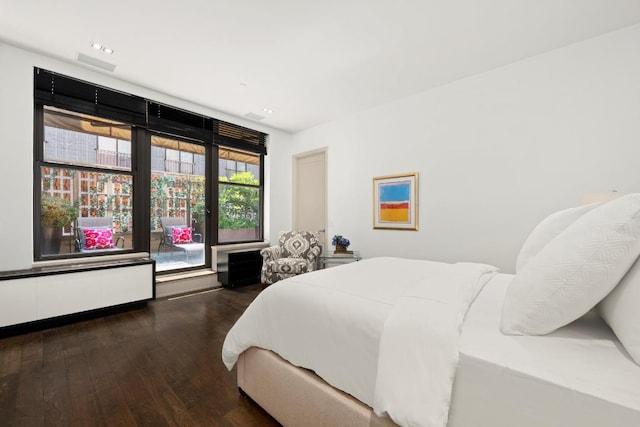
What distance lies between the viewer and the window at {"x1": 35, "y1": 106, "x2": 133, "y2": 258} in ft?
10.5

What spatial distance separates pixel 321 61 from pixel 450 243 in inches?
102

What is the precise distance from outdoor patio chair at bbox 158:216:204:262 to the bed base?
10.2 ft

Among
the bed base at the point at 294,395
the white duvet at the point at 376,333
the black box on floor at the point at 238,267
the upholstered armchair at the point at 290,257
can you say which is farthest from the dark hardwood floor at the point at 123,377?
the black box on floor at the point at 238,267

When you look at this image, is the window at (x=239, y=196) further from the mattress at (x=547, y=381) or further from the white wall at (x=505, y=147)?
the mattress at (x=547, y=381)

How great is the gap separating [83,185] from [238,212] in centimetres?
217

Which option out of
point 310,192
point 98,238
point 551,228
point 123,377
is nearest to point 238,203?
point 310,192

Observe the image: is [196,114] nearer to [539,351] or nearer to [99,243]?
[99,243]

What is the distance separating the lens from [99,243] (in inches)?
140

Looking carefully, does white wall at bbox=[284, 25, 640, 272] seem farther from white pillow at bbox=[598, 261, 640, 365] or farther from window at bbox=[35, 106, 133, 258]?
window at bbox=[35, 106, 133, 258]

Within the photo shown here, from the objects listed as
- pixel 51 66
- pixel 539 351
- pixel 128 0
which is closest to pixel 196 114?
pixel 51 66

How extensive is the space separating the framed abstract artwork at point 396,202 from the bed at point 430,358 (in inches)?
83.2

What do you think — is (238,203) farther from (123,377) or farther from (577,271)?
(577,271)

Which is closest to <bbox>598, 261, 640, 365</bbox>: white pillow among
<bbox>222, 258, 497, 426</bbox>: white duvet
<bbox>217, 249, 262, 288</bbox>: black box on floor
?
<bbox>222, 258, 497, 426</bbox>: white duvet

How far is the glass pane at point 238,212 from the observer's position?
15.6 ft
